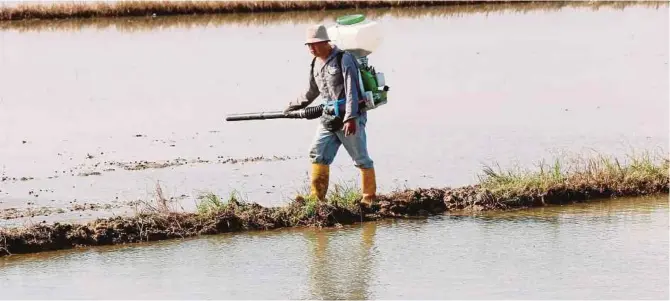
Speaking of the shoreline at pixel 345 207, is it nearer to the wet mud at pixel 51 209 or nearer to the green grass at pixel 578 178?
the green grass at pixel 578 178

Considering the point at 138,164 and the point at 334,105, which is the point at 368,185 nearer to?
the point at 334,105

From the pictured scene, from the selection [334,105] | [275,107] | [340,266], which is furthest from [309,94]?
[275,107]

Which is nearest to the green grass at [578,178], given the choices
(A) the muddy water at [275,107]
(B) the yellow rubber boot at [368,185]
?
(A) the muddy water at [275,107]

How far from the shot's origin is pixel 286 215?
794cm

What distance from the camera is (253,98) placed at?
1496 centimetres

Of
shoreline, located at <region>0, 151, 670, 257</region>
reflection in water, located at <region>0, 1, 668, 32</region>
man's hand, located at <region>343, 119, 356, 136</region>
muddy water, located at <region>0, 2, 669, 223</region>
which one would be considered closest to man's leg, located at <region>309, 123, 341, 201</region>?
shoreline, located at <region>0, 151, 670, 257</region>

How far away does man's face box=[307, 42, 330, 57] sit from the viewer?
775 cm

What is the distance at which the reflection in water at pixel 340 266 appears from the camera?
6172mm

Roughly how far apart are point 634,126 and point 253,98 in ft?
16.7

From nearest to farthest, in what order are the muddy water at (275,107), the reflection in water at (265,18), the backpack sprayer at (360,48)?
the backpack sprayer at (360,48), the muddy water at (275,107), the reflection in water at (265,18)

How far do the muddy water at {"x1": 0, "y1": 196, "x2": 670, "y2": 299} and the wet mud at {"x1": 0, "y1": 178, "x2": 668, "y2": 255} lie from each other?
134mm

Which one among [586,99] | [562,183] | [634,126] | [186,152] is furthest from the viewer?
[586,99]

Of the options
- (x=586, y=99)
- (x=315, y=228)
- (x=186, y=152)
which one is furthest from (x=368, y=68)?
(x=586, y=99)

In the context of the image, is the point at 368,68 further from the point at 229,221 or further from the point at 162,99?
the point at 162,99
